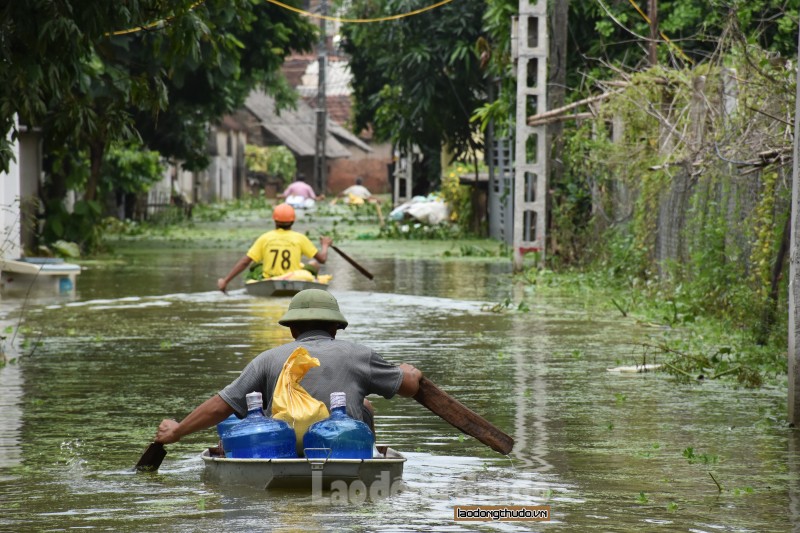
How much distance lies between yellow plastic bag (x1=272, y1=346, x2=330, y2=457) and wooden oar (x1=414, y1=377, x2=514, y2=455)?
2.19 feet

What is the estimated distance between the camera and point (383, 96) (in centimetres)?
4609

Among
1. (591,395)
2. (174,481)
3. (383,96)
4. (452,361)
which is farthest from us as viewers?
(383,96)

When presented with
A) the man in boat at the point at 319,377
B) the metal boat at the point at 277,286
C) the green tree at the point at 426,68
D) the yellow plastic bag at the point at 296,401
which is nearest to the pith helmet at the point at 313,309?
the man in boat at the point at 319,377

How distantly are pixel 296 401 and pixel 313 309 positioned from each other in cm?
58

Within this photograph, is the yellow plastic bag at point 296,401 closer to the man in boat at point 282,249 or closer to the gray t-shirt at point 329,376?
the gray t-shirt at point 329,376

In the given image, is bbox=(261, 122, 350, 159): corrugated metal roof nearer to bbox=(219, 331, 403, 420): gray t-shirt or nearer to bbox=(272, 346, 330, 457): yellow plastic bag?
bbox=(219, 331, 403, 420): gray t-shirt

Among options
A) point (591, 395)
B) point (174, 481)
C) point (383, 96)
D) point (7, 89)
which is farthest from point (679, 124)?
point (383, 96)

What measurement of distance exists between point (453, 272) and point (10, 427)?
1813cm

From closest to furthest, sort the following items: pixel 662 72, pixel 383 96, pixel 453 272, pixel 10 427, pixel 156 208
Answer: pixel 10 427 < pixel 662 72 < pixel 453 272 < pixel 383 96 < pixel 156 208

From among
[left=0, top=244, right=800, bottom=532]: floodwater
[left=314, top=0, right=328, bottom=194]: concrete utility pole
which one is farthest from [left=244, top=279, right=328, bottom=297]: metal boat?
[left=314, top=0, right=328, bottom=194]: concrete utility pole

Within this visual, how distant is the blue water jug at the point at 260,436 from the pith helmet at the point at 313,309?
527 millimetres

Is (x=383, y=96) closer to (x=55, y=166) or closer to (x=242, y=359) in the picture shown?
(x=55, y=166)

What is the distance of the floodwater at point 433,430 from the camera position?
26.1 feet

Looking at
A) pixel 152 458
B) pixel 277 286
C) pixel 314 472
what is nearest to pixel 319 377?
pixel 314 472
